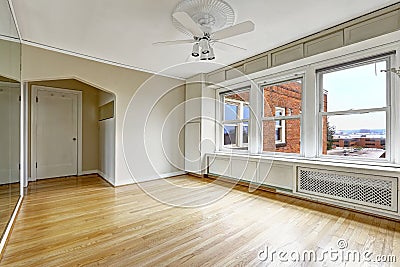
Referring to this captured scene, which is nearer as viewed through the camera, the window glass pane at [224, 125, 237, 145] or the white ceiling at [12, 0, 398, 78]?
the white ceiling at [12, 0, 398, 78]

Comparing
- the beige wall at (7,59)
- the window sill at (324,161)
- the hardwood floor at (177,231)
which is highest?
the beige wall at (7,59)

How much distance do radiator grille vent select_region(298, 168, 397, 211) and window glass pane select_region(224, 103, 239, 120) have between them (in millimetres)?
1998

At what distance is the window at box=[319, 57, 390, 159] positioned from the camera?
2.85 metres

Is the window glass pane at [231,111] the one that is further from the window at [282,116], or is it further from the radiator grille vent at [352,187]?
the radiator grille vent at [352,187]

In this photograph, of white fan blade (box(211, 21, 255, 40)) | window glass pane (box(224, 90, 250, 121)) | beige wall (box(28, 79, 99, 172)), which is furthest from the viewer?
beige wall (box(28, 79, 99, 172))

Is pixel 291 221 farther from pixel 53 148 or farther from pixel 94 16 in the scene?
pixel 53 148

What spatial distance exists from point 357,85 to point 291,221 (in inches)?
83.9

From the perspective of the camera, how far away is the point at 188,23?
221 centimetres

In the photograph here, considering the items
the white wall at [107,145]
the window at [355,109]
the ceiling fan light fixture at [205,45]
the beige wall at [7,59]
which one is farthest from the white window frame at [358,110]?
the beige wall at [7,59]

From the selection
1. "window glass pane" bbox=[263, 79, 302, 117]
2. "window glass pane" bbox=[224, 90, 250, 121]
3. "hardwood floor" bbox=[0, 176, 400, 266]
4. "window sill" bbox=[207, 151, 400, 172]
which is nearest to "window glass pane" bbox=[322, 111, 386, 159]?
"window sill" bbox=[207, 151, 400, 172]

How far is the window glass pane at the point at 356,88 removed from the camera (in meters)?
2.86

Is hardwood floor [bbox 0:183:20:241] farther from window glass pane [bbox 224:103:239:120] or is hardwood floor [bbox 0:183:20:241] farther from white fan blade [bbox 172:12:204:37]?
window glass pane [bbox 224:103:239:120]

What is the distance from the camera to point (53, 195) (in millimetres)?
3570

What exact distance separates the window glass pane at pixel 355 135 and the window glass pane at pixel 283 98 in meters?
0.57
